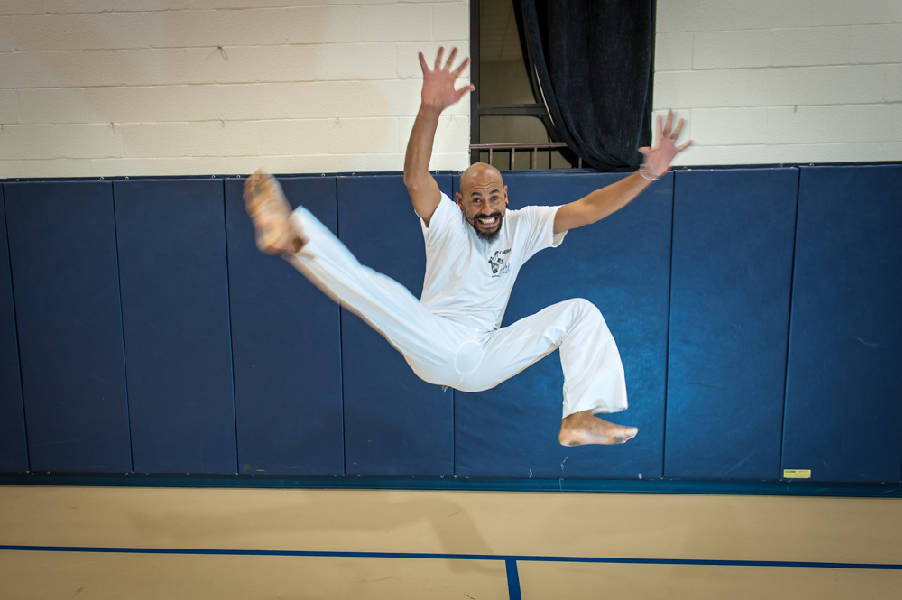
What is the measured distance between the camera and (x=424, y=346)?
2.21 metres

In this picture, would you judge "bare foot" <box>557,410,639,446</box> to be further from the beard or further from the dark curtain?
the dark curtain

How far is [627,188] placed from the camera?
2.31 m

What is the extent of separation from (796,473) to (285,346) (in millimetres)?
3166

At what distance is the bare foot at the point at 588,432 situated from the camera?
2051 mm

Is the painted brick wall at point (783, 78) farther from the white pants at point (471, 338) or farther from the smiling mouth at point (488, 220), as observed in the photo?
the white pants at point (471, 338)

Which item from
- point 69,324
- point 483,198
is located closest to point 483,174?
point 483,198

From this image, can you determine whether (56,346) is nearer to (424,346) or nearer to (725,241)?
(424,346)

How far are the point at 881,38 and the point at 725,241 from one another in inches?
60.0

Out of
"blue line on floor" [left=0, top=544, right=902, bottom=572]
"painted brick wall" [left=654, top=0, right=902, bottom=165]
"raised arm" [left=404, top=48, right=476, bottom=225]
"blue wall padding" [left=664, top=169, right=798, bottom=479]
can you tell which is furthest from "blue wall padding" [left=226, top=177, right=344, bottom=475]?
"painted brick wall" [left=654, top=0, right=902, bottom=165]

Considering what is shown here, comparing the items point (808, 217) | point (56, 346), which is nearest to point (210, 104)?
point (56, 346)

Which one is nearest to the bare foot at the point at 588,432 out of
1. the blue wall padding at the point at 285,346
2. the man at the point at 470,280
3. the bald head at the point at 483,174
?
the man at the point at 470,280

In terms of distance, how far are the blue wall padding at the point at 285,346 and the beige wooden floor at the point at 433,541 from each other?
1.18 ft

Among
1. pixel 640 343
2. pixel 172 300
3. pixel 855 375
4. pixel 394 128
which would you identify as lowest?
pixel 855 375

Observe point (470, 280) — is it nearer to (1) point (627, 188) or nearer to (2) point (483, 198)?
(2) point (483, 198)
